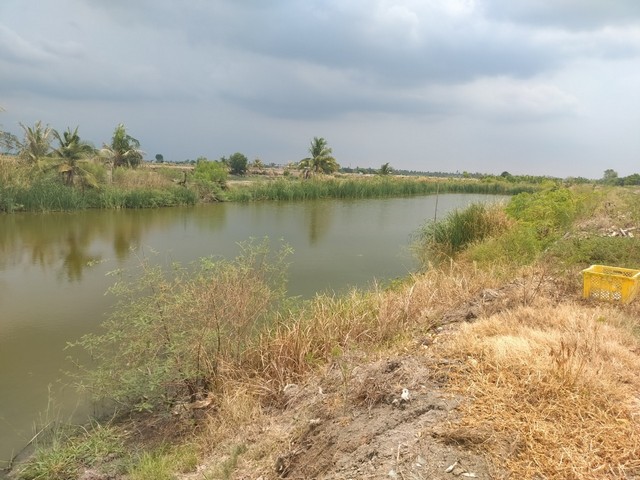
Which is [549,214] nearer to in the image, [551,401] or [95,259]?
[551,401]

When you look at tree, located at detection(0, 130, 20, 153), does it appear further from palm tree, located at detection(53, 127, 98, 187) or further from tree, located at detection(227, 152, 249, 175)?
tree, located at detection(227, 152, 249, 175)

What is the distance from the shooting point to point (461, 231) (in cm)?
1059

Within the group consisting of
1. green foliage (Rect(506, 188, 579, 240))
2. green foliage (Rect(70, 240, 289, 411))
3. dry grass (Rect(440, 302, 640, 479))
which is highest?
green foliage (Rect(506, 188, 579, 240))

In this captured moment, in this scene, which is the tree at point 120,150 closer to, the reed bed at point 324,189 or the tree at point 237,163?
the reed bed at point 324,189

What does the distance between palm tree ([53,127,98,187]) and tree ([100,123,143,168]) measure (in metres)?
6.05

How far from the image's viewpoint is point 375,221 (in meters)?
19.2

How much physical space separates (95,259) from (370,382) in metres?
9.75

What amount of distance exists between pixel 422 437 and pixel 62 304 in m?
6.97

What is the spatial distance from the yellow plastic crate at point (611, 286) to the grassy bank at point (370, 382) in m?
0.16

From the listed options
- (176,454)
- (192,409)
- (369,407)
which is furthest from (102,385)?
(369,407)

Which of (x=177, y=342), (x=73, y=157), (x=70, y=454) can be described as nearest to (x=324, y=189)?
(x=73, y=157)

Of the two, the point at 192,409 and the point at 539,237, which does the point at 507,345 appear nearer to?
the point at 192,409

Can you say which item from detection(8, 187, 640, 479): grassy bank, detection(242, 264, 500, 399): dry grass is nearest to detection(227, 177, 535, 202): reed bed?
detection(242, 264, 500, 399): dry grass

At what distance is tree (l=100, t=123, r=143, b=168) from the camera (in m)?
27.2
